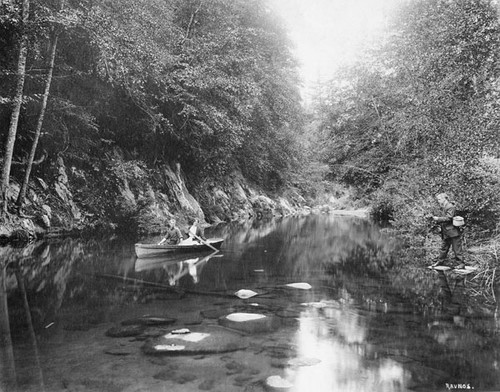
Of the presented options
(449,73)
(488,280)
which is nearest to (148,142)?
(449,73)

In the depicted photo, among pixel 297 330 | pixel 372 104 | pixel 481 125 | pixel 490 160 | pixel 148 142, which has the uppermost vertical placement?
pixel 372 104

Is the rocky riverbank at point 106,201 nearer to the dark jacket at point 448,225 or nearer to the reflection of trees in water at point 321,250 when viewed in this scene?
the reflection of trees in water at point 321,250

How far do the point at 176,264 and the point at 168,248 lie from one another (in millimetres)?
876

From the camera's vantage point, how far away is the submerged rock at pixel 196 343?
16.0ft

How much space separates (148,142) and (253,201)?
42.6 ft

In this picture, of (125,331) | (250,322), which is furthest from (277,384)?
(125,331)

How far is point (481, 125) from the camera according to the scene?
1036 centimetres

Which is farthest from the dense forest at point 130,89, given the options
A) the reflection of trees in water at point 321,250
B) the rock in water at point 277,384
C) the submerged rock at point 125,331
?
the rock in water at point 277,384

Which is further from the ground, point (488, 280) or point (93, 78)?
point (93, 78)

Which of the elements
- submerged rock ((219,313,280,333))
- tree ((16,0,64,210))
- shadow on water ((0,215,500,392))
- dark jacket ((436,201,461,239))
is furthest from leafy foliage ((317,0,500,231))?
tree ((16,0,64,210))

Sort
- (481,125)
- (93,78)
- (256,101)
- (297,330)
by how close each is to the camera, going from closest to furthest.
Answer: (297,330)
(481,125)
(93,78)
(256,101)

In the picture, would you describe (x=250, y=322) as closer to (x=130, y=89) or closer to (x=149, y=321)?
(x=149, y=321)

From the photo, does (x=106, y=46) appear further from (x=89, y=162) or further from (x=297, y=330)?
(x=297, y=330)

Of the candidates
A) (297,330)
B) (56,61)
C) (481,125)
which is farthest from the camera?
(56,61)
